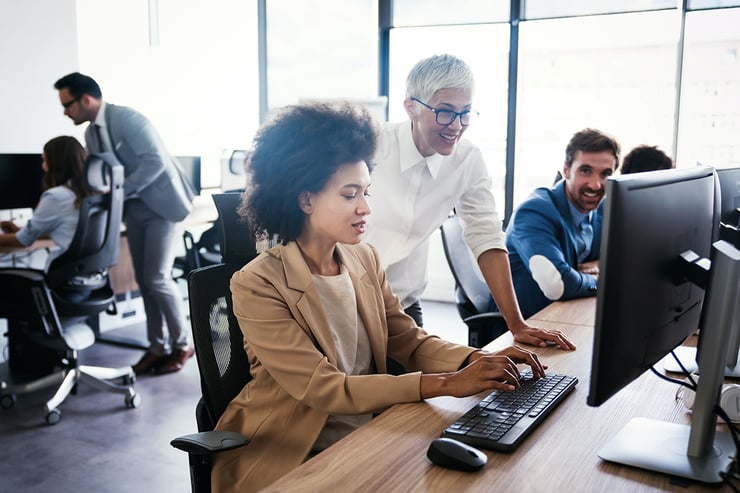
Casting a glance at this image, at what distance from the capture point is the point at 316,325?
1439mm

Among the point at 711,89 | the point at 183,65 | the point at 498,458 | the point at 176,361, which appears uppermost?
the point at 183,65

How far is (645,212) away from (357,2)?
17.6 feet

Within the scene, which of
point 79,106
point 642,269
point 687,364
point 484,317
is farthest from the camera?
point 79,106

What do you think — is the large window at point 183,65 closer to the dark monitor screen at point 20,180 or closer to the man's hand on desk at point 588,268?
the dark monitor screen at point 20,180

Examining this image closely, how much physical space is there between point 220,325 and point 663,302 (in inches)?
37.3

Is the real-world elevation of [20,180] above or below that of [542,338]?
above

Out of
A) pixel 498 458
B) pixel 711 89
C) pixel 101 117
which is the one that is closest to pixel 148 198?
pixel 101 117

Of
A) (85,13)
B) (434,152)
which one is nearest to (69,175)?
(85,13)

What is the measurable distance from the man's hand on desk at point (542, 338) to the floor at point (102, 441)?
1.44 m

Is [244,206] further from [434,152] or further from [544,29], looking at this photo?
[544,29]

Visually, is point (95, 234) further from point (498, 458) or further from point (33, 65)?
point (498, 458)

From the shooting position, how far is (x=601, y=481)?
104cm

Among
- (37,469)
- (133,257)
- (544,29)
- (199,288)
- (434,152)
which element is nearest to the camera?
(199,288)

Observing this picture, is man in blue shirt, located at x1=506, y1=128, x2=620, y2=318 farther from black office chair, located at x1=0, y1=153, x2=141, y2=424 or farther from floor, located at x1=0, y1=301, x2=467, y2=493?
black office chair, located at x1=0, y1=153, x2=141, y2=424
